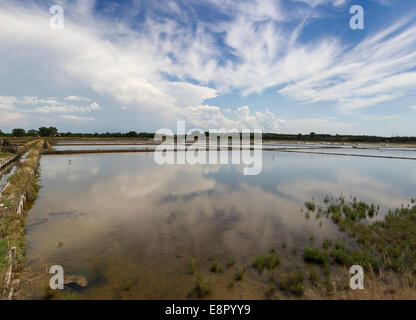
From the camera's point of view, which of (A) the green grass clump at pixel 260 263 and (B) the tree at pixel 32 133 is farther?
(B) the tree at pixel 32 133

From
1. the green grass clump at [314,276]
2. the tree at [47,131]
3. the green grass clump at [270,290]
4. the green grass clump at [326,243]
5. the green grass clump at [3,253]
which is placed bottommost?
the green grass clump at [270,290]

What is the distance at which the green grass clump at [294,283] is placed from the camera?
215 inches

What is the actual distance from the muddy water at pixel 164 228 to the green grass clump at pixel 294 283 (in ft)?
1.96

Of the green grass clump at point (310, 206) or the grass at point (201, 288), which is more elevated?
the green grass clump at point (310, 206)

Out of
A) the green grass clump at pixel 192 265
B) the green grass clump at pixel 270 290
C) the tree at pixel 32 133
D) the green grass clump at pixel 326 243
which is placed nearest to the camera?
the green grass clump at pixel 270 290

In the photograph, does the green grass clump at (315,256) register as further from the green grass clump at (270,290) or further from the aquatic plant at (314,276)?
the green grass clump at (270,290)

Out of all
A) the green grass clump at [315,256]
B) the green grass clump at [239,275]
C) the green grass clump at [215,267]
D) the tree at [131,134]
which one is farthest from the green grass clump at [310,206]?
the tree at [131,134]

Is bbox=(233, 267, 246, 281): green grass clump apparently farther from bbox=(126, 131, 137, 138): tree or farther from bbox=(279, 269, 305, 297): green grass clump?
bbox=(126, 131, 137, 138): tree

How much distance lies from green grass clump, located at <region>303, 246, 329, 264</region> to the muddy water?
0.32 meters

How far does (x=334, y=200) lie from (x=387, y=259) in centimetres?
782

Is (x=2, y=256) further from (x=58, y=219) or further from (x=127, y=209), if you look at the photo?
(x=127, y=209)

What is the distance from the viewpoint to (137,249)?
7.59m

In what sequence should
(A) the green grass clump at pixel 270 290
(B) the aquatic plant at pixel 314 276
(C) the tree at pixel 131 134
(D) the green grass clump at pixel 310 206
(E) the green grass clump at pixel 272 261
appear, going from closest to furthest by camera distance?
(A) the green grass clump at pixel 270 290 < (B) the aquatic plant at pixel 314 276 < (E) the green grass clump at pixel 272 261 < (D) the green grass clump at pixel 310 206 < (C) the tree at pixel 131 134

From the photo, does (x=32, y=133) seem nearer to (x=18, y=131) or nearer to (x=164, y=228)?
(x=18, y=131)
